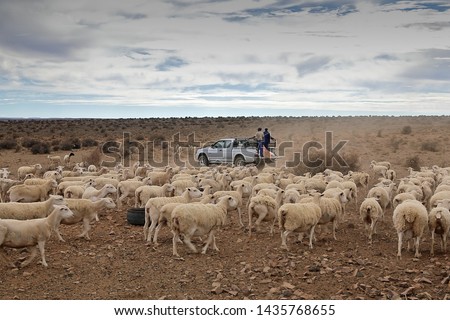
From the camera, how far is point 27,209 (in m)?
10.8

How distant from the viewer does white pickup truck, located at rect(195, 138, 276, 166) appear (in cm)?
2658

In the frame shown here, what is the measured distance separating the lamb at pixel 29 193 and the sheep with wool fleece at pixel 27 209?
3124 mm

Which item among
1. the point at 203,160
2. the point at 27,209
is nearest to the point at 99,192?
the point at 27,209

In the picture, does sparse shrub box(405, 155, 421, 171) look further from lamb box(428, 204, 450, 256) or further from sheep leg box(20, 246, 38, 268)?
sheep leg box(20, 246, 38, 268)

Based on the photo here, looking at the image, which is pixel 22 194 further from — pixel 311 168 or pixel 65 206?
pixel 311 168

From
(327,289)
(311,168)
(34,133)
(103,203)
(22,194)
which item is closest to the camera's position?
(327,289)

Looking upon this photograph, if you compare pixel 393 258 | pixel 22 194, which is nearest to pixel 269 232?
pixel 393 258

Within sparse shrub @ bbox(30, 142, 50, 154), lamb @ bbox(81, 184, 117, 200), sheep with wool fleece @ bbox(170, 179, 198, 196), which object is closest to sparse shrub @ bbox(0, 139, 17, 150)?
sparse shrub @ bbox(30, 142, 50, 154)

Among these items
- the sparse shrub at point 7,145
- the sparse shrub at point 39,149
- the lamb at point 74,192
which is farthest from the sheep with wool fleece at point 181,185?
the sparse shrub at point 7,145

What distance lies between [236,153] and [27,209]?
56.9ft

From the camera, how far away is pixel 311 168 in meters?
24.8

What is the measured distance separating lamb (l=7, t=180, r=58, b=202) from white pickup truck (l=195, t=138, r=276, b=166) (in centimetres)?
1360

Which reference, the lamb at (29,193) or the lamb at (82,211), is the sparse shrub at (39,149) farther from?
the lamb at (82,211)

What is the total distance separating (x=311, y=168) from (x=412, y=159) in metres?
7.76
